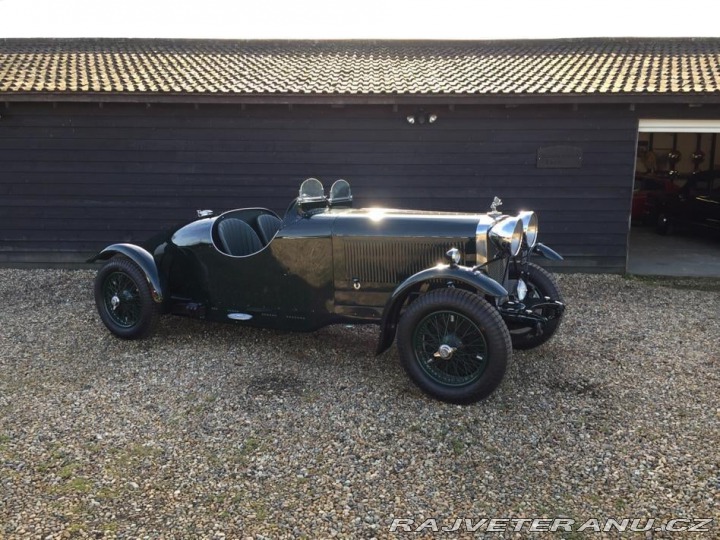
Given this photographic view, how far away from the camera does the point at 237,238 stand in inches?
196

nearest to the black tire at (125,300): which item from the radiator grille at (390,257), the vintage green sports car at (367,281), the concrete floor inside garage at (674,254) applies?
the vintage green sports car at (367,281)

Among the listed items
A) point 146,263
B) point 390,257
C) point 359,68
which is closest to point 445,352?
point 390,257

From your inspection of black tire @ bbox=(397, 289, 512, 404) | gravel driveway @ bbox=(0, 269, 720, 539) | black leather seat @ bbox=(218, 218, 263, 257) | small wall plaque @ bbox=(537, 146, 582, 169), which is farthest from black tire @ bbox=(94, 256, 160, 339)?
small wall plaque @ bbox=(537, 146, 582, 169)

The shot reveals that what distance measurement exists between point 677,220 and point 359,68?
291 inches

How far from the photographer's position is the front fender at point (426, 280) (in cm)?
370

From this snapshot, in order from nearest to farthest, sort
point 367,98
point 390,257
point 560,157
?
point 390,257 < point 367,98 < point 560,157

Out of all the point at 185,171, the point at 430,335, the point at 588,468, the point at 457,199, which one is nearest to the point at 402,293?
the point at 430,335

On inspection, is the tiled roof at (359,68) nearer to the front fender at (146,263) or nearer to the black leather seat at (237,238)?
the black leather seat at (237,238)

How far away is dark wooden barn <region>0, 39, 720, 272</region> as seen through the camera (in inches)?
310

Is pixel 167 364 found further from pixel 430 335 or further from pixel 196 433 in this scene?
pixel 430 335

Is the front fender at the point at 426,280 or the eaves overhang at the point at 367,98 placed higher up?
the eaves overhang at the point at 367,98

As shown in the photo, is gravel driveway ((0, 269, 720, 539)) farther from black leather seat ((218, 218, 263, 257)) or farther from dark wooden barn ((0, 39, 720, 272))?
dark wooden barn ((0, 39, 720, 272))

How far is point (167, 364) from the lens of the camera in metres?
4.52

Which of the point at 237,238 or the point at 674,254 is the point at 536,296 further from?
the point at 674,254
